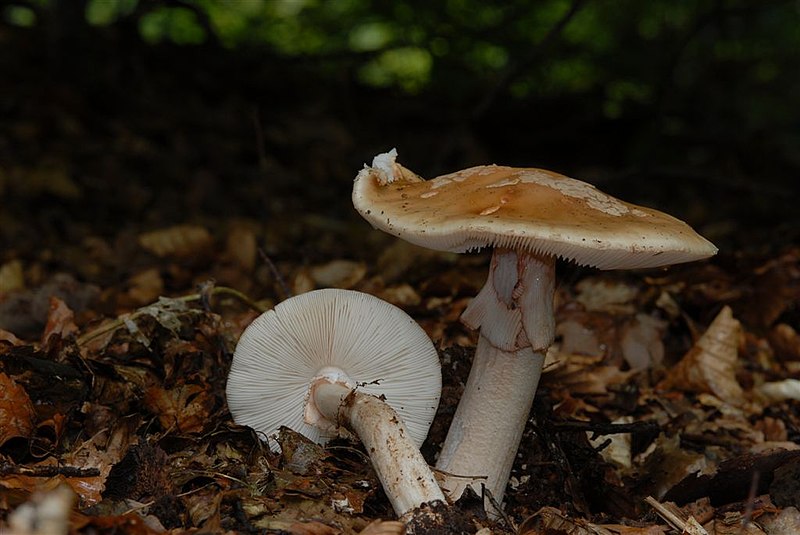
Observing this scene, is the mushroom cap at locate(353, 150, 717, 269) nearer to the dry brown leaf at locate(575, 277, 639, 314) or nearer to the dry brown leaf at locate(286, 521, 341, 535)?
the dry brown leaf at locate(286, 521, 341, 535)

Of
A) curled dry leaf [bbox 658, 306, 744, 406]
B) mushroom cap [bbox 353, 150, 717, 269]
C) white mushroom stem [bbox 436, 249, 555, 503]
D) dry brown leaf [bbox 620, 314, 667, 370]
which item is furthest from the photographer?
dry brown leaf [bbox 620, 314, 667, 370]

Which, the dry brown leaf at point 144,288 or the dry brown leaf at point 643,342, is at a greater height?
the dry brown leaf at point 643,342

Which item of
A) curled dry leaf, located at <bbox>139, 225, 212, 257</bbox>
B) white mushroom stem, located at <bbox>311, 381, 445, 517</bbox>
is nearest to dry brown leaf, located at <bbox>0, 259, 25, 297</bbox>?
curled dry leaf, located at <bbox>139, 225, 212, 257</bbox>

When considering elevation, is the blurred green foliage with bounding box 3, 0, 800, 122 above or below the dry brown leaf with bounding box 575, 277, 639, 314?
above

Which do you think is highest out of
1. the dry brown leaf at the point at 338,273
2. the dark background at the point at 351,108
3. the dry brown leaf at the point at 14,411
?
the dark background at the point at 351,108

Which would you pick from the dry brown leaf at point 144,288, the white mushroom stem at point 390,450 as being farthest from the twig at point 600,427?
the dry brown leaf at point 144,288

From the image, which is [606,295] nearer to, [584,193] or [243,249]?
[584,193]

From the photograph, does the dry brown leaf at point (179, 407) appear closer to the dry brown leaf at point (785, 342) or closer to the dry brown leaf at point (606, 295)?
the dry brown leaf at point (606, 295)
